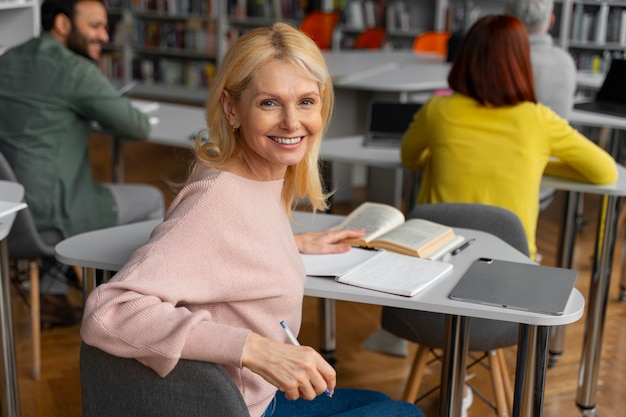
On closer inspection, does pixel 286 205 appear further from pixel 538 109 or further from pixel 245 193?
pixel 538 109

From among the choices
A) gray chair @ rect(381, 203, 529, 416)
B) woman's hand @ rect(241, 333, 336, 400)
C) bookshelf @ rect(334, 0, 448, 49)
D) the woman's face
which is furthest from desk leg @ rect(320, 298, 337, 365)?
bookshelf @ rect(334, 0, 448, 49)

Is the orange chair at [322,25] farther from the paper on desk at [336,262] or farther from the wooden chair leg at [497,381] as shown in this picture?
the paper on desk at [336,262]

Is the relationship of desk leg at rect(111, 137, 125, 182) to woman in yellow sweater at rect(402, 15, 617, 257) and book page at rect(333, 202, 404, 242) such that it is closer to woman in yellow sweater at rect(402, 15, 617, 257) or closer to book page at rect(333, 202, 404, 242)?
woman in yellow sweater at rect(402, 15, 617, 257)

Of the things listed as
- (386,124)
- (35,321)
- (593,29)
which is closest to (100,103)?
(35,321)

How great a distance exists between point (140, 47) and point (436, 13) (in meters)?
3.16

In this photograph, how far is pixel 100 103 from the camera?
3.07 metres

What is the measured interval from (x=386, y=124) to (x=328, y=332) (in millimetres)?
823

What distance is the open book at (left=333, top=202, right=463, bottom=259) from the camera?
78.7 inches

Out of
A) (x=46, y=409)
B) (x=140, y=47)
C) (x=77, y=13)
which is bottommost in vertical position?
(x=46, y=409)

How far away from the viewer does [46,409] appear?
8.87 ft

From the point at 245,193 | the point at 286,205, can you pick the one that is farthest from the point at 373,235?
the point at 245,193

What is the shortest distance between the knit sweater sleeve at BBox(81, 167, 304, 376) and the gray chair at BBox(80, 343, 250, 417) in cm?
2

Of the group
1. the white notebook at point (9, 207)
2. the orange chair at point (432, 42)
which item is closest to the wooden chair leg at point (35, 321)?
the white notebook at point (9, 207)

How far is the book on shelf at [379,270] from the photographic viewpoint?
5.82 feet
